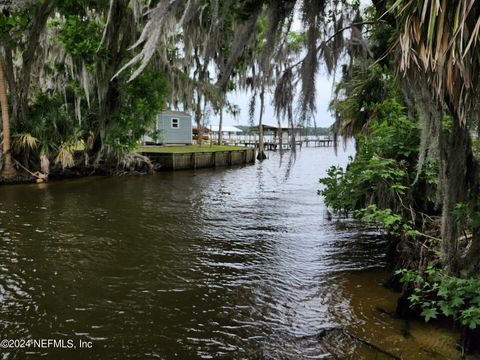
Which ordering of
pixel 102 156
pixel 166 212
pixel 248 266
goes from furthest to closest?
pixel 102 156 → pixel 166 212 → pixel 248 266

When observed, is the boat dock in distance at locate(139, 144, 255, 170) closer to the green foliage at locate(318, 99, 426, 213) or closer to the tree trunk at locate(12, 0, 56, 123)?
the tree trunk at locate(12, 0, 56, 123)

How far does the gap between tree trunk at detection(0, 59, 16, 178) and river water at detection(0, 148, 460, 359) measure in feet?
16.2

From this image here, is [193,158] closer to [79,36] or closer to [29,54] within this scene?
[79,36]

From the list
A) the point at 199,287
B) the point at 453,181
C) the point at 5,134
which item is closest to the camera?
the point at 453,181

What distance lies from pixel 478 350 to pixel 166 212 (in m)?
7.79

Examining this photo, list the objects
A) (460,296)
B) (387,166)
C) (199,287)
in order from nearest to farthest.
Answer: (460,296) → (387,166) → (199,287)

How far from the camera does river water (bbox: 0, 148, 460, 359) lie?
3.60 m

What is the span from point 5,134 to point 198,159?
1076cm

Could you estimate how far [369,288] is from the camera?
4859mm

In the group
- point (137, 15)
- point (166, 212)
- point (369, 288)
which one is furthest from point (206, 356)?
point (137, 15)

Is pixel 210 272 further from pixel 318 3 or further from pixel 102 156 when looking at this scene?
pixel 102 156

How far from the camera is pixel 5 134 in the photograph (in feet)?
44.7

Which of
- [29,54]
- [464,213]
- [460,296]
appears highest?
[29,54]

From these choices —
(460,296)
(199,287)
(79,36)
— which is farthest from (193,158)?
(460,296)
